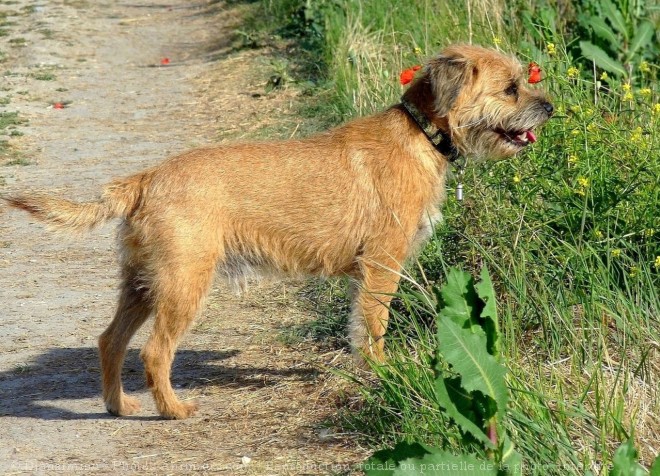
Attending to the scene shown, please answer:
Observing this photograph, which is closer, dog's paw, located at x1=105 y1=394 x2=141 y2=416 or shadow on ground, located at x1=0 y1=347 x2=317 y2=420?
dog's paw, located at x1=105 y1=394 x2=141 y2=416

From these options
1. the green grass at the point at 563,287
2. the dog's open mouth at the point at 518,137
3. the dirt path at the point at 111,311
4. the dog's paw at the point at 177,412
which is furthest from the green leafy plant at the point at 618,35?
the dog's paw at the point at 177,412

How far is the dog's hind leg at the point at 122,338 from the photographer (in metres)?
5.07

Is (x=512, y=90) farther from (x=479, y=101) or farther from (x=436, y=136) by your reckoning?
(x=436, y=136)

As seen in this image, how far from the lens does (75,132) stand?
9.92m

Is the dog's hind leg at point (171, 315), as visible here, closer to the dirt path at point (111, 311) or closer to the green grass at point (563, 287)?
the dirt path at point (111, 311)

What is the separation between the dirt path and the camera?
15.2ft

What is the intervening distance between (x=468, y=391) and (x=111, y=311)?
11.7 ft

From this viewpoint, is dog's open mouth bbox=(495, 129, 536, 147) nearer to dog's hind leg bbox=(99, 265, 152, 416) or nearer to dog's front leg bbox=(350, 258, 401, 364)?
dog's front leg bbox=(350, 258, 401, 364)

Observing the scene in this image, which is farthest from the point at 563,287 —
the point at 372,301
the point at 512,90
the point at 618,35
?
the point at 618,35

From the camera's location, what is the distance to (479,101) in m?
5.48

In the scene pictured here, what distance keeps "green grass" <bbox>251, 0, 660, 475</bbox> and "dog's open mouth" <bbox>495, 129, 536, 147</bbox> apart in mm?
182

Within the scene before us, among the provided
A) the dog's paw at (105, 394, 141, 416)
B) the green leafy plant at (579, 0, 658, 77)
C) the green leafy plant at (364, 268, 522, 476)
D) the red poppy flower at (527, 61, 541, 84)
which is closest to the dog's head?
the red poppy flower at (527, 61, 541, 84)

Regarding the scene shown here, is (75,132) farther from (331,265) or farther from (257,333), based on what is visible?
(331,265)

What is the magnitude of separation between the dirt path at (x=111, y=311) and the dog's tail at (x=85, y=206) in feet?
3.03
